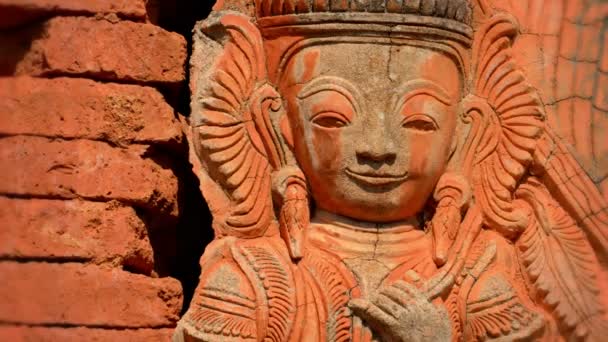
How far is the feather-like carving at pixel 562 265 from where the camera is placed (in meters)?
4.37

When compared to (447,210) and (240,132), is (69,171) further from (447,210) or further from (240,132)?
(447,210)

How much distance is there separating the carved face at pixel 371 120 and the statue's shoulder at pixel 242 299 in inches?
10.9

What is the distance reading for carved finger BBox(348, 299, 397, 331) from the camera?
4195mm

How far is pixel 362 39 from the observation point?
427 cm

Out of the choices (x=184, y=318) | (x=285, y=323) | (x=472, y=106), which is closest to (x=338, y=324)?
(x=285, y=323)

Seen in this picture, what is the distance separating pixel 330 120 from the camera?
4262 millimetres

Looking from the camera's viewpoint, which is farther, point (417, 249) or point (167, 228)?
point (167, 228)

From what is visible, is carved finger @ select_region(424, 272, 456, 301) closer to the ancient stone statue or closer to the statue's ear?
the ancient stone statue

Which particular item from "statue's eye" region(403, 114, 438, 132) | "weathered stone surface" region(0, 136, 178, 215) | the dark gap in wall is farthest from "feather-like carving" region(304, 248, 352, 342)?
the dark gap in wall

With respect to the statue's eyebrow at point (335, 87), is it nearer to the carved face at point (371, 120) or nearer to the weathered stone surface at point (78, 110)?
the carved face at point (371, 120)

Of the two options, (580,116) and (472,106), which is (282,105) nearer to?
(472,106)

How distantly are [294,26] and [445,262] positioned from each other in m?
A: 0.80

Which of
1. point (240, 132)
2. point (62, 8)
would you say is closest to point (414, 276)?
point (240, 132)

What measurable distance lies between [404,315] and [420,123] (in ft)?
1.78
